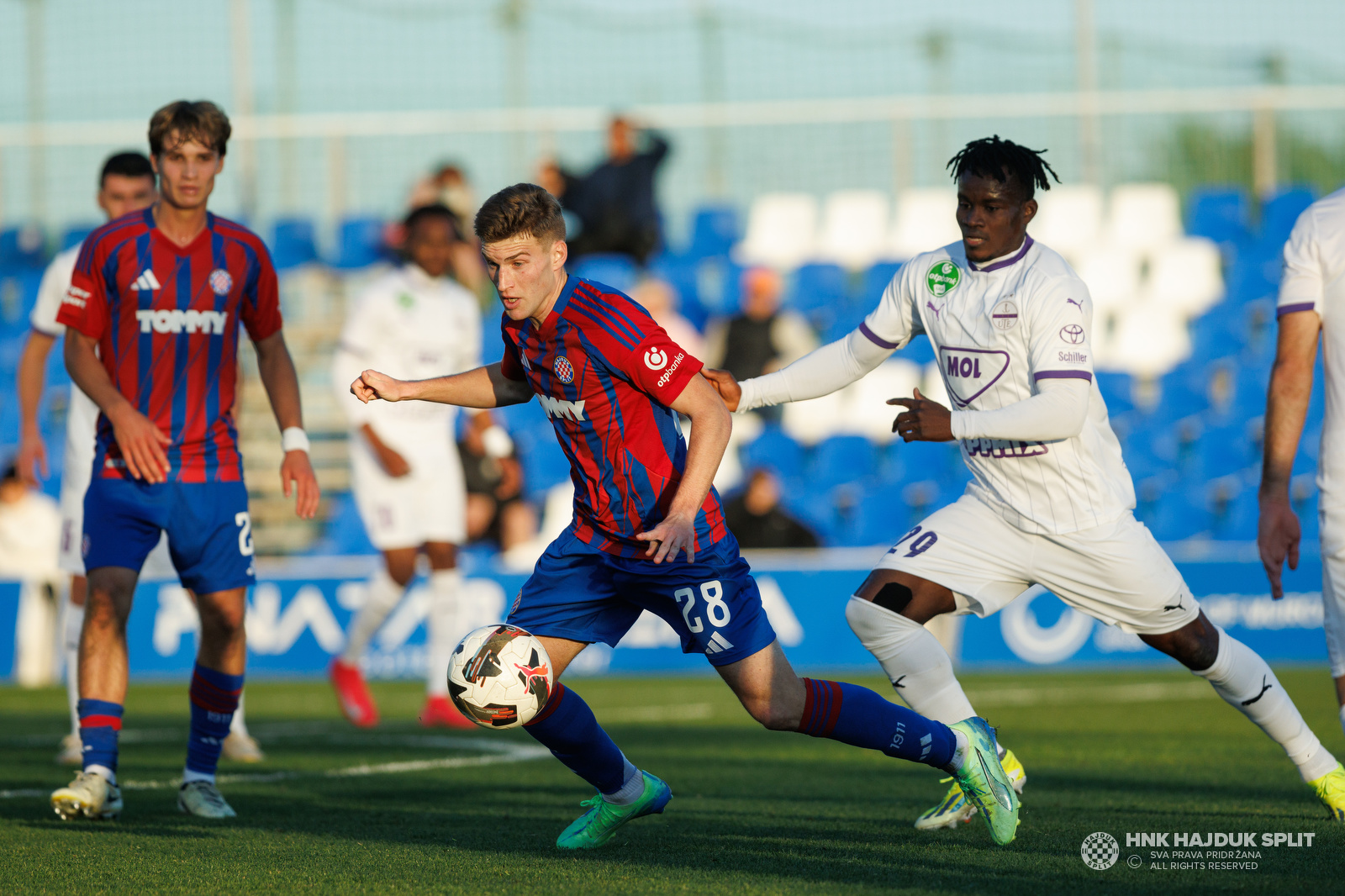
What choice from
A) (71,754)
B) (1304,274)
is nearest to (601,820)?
(1304,274)

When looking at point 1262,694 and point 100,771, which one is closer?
point 1262,694

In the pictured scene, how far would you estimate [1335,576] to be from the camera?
4.56m

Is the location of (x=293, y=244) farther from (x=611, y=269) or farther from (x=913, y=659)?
(x=913, y=659)

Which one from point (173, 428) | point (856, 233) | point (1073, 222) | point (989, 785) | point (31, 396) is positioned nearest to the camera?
point (989, 785)

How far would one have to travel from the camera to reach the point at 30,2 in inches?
751

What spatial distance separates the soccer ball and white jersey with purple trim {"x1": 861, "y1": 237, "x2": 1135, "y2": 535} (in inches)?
61.9

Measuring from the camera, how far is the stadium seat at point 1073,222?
1694cm

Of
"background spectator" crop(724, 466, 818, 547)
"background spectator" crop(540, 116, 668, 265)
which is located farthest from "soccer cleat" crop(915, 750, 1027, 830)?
"background spectator" crop(540, 116, 668, 265)

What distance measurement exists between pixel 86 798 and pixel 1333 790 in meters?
4.13

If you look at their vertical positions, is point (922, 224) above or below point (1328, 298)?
above

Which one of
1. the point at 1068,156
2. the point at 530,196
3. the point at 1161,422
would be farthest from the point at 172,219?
the point at 1068,156

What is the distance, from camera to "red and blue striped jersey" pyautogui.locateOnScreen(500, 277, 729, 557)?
4469 millimetres

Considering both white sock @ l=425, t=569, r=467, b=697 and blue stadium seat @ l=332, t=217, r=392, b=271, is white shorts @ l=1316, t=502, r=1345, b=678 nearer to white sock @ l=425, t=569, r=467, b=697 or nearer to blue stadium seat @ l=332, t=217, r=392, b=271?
white sock @ l=425, t=569, r=467, b=697

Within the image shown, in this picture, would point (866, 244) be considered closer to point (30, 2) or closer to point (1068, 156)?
point (1068, 156)
